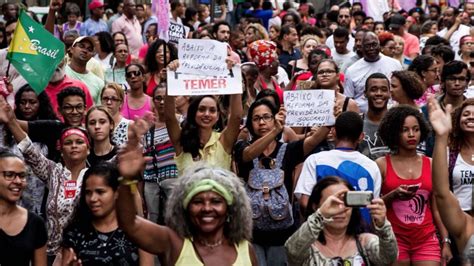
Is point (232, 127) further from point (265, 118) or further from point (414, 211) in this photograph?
point (414, 211)

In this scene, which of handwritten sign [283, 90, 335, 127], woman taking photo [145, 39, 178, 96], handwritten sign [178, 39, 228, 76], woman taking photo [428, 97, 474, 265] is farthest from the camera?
woman taking photo [145, 39, 178, 96]

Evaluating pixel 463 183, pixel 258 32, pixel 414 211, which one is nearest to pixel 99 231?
pixel 414 211

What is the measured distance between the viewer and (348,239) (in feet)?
23.8

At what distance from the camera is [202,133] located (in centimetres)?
991

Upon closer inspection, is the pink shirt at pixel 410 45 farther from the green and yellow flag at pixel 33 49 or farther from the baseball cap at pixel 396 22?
the green and yellow flag at pixel 33 49

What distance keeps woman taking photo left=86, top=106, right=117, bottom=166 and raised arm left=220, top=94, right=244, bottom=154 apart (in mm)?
855

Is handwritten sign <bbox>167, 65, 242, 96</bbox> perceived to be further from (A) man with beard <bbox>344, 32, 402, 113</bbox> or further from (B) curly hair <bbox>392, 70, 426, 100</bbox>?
(A) man with beard <bbox>344, 32, 402, 113</bbox>

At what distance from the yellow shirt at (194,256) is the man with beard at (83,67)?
253 inches

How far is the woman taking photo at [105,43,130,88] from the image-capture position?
14.7 metres

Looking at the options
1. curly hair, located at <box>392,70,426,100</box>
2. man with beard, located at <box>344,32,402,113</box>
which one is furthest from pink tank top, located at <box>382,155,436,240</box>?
man with beard, located at <box>344,32,402,113</box>

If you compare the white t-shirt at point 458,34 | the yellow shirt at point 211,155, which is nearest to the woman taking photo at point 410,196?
the yellow shirt at point 211,155

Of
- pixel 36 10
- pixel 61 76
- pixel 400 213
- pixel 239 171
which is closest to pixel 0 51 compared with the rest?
pixel 61 76

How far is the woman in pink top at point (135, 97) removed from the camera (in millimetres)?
12453

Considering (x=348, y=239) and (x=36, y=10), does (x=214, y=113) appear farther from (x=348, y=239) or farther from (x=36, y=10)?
(x=36, y=10)
